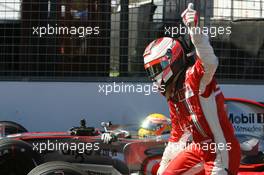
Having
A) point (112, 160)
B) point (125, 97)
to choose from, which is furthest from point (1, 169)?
point (125, 97)

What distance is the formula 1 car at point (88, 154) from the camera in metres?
4.08

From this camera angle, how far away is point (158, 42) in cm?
368

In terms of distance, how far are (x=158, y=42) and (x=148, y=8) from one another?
5.66m

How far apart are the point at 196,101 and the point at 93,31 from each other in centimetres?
600

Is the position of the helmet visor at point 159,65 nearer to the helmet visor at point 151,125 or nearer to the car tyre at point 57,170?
the car tyre at point 57,170

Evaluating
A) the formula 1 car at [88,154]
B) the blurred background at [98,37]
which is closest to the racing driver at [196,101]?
the formula 1 car at [88,154]

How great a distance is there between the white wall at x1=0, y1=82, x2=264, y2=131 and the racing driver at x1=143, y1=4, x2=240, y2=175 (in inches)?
195

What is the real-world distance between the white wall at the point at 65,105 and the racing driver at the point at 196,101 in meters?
4.94

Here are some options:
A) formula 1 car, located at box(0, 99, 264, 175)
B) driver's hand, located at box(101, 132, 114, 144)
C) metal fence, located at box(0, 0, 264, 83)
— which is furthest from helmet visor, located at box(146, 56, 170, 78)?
metal fence, located at box(0, 0, 264, 83)

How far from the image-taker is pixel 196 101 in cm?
343

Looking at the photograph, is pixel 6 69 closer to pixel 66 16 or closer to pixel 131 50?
pixel 66 16

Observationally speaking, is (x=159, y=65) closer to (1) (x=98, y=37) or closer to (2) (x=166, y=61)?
(2) (x=166, y=61)

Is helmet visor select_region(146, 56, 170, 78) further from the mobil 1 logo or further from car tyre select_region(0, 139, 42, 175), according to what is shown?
the mobil 1 logo

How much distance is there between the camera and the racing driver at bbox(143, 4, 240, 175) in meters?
3.23
